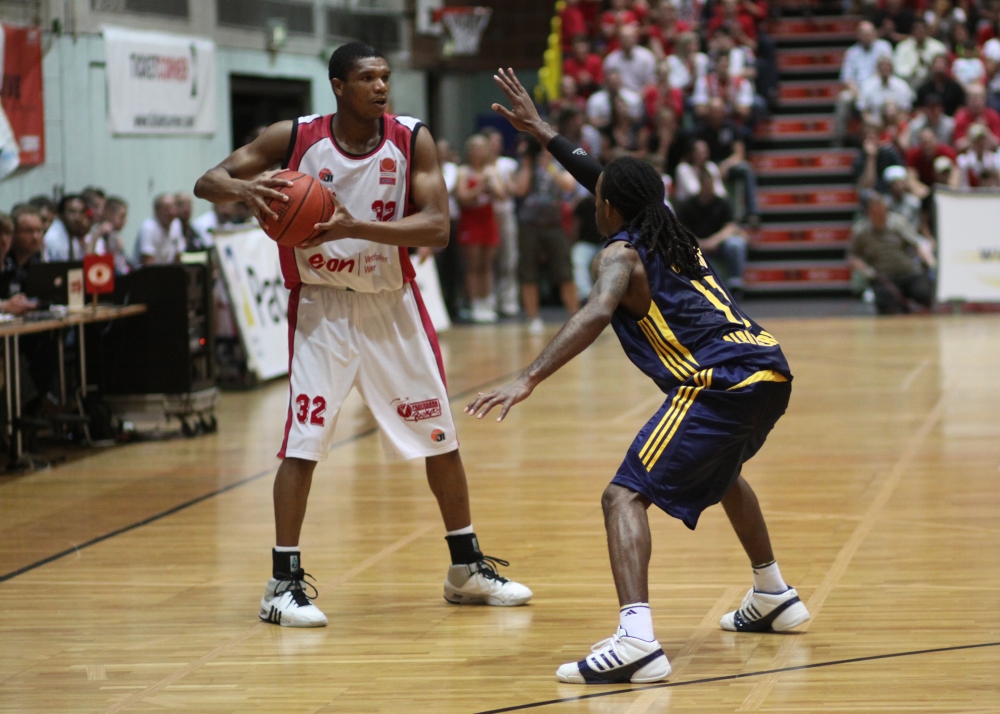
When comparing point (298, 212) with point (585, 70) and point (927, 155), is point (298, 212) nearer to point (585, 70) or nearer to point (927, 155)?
point (927, 155)

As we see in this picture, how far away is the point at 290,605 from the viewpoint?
4930mm

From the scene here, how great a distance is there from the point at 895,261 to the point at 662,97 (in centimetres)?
416

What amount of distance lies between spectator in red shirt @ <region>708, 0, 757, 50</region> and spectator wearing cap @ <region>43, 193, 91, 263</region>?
11.7m

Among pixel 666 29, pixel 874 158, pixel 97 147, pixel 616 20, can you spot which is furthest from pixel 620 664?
pixel 616 20

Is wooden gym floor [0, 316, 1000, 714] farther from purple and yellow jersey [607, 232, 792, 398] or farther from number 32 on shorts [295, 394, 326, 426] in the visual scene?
purple and yellow jersey [607, 232, 792, 398]

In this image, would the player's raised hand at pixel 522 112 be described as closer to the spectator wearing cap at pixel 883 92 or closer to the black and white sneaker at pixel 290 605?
the black and white sneaker at pixel 290 605

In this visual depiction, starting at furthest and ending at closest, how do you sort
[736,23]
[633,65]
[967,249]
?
[736,23] → [633,65] → [967,249]

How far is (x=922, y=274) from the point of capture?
16109 mm

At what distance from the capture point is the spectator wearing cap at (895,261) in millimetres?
16000

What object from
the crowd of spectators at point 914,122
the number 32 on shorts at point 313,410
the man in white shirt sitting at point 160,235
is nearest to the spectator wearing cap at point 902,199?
the crowd of spectators at point 914,122

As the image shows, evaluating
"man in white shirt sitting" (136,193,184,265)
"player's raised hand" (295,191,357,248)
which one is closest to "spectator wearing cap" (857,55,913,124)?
"man in white shirt sitting" (136,193,184,265)

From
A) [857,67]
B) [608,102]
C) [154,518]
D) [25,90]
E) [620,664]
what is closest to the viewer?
[620,664]

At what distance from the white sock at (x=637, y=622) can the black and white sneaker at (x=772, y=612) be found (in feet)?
2.09

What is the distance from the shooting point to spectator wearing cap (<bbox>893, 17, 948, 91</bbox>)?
63.0 feet
